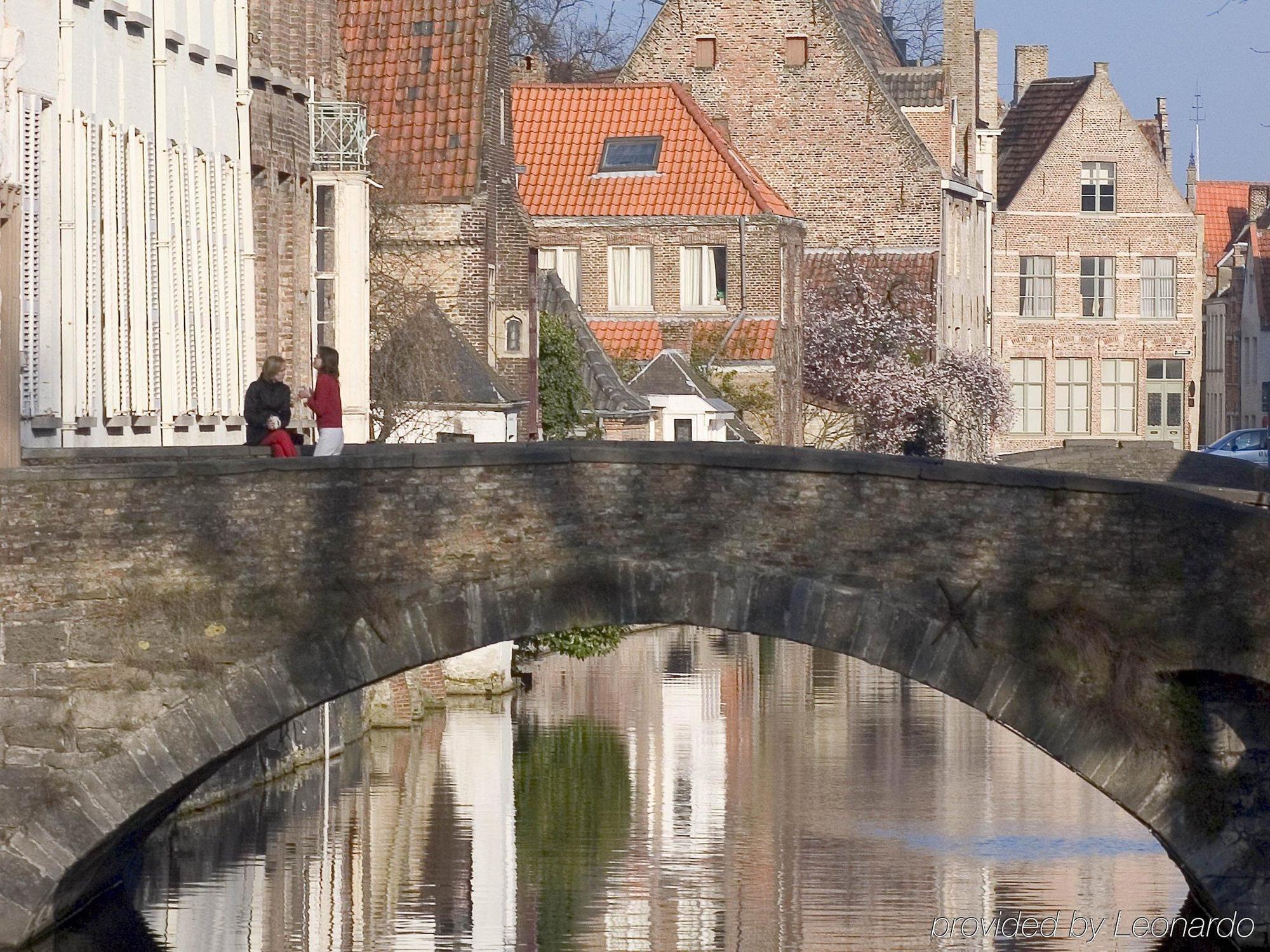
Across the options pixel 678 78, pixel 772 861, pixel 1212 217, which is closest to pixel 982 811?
pixel 772 861

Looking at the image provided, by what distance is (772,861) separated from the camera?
19.8 meters

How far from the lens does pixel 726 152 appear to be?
45875mm

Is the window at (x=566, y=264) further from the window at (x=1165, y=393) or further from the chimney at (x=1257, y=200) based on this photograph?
the chimney at (x=1257, y=200)

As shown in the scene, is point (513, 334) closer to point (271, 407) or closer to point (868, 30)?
point (271, 407)

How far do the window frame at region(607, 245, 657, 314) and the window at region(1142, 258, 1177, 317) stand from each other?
19.1m

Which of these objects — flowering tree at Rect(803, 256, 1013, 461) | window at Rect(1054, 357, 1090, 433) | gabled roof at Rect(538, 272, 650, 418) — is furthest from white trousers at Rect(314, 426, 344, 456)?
window at Rect(1054, 357, 1090, 433)

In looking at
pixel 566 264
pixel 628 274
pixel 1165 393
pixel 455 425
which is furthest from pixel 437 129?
pixel 1165 393

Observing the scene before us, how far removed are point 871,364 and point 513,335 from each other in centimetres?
1847

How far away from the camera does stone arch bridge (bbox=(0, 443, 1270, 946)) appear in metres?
15.5

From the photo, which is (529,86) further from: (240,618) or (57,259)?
(240,618)

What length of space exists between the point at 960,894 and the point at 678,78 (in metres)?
34.5

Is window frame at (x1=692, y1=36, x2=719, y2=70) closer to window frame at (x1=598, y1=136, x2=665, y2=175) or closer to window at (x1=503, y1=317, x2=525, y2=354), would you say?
window frame at (x1=598, y1=136, x2=665, y2=175)

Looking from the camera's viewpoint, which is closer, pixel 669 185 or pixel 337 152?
pixel 337 152

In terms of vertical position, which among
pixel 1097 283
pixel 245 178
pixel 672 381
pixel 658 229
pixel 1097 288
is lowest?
pixel 672 381
